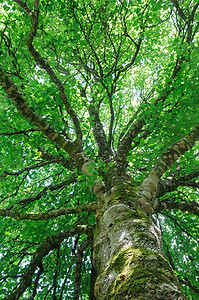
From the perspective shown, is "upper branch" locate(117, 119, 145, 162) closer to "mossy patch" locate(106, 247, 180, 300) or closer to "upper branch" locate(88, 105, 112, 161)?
"upper branch" locate(88, 105, 112, 161)

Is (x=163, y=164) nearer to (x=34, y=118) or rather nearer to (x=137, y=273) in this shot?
(x=137, y=273)

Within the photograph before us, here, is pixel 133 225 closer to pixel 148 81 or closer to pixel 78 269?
pixel 78 269

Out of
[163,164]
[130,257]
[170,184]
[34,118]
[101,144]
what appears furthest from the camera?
[101,144]

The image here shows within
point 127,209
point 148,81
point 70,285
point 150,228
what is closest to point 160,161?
point 127,209

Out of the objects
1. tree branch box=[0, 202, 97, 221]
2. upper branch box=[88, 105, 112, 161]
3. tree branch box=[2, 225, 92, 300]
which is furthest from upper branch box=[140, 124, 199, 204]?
upper branch box=[88, 105, 112, 161]

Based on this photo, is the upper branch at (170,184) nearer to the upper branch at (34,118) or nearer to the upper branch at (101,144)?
the upper branch at (101,144)

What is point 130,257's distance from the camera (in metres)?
1.66

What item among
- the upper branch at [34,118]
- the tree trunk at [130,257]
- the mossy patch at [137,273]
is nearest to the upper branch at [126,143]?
the upper branch at [34,118]

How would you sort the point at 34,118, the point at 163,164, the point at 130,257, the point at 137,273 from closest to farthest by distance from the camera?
the point at 137,273
the point at 130,257
the point at 163,164
the point at 34,118

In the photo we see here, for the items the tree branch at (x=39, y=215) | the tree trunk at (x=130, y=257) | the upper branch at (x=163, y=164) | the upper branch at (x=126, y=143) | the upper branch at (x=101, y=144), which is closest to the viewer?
the tree trunk at (x=130, y=257)

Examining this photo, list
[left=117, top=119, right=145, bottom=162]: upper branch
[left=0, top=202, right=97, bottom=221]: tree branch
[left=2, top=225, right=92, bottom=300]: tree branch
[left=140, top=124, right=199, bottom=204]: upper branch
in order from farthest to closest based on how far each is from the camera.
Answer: [left=117, top=119, right=145, bottom=162]: upper branch
[left=2, top=225, right=92, bottom=300]: tree branch
[left=0, top=202, right=97, bottom=221]: tree branch
[left=140, top=124, right=199, bottom=204]: upper branch

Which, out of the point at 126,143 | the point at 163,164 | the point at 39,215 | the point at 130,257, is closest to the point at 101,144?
the point at 126,143

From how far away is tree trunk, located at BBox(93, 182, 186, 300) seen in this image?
1.30m

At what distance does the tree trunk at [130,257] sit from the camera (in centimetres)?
130
